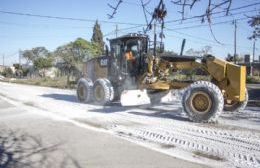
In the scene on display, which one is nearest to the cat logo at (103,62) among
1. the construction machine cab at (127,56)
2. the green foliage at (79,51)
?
the construction machine cab at (127,56)

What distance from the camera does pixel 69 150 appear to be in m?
7.26

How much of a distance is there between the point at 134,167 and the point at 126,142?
188 cm

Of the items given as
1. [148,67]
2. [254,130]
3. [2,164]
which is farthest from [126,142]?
[148,67]

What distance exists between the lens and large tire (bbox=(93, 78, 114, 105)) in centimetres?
1473

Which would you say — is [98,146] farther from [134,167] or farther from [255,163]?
[255,163]

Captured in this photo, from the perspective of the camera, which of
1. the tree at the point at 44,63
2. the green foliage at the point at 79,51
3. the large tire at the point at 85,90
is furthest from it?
the tree at the point at 44,63

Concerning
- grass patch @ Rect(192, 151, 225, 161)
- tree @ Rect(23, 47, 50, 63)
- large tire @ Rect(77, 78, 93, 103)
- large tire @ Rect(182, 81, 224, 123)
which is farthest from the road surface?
tree @ Rect(23, 47, 50, 63)

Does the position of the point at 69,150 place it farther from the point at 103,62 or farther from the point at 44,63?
the point at 44,63

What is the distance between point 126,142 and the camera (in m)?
7.96

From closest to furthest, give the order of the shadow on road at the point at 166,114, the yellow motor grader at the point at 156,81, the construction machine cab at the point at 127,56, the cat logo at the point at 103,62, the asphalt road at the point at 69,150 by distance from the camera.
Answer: the asphalt road at the point at 69,150 < the yellow motor grader at the point at 156,81 < the shadow on road at the point at 166,114 < the construction machine cab at the point at 127,56 < the cat logo at the point at 103,62

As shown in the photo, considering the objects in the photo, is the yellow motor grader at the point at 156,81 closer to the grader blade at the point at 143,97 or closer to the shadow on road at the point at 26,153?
the grader blade at the point at 143,97

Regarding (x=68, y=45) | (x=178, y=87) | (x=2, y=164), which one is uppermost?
(x=68, y=45)

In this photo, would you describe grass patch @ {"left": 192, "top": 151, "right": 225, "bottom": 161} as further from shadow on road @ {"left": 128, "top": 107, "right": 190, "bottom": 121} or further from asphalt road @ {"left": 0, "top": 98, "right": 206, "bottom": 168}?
shadow on road @ {"left": 128, "top": 107, "right": 190, "bottom": 121}

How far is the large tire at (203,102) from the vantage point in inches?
397
